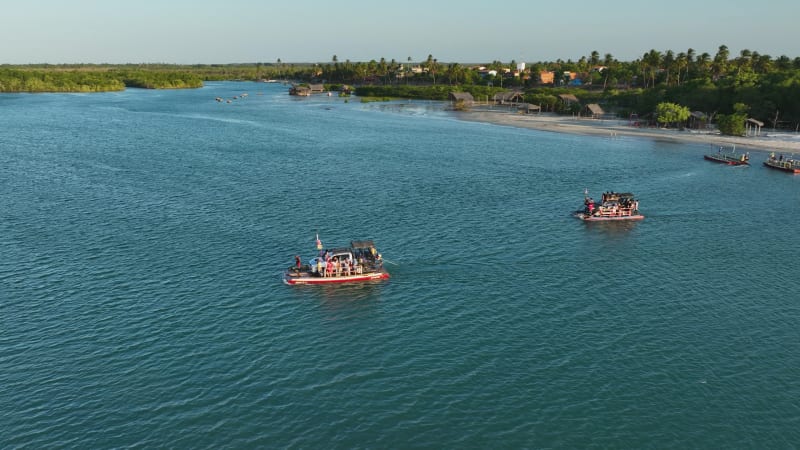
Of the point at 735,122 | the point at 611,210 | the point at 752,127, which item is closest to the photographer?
the point at 611,210

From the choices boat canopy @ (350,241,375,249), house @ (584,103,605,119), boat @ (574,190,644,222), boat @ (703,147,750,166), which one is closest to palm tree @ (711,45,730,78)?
house @ (584,103,605,119)

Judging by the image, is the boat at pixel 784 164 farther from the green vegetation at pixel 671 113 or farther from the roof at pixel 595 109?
the roof at pixel 595 109

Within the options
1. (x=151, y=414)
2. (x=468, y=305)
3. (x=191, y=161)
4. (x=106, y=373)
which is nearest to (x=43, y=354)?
(x=106, y=373)

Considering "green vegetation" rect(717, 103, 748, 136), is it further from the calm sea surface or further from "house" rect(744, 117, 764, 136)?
the calm sea surface

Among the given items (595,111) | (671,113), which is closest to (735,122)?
(671,113)

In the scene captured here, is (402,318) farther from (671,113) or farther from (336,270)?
(671,113)
